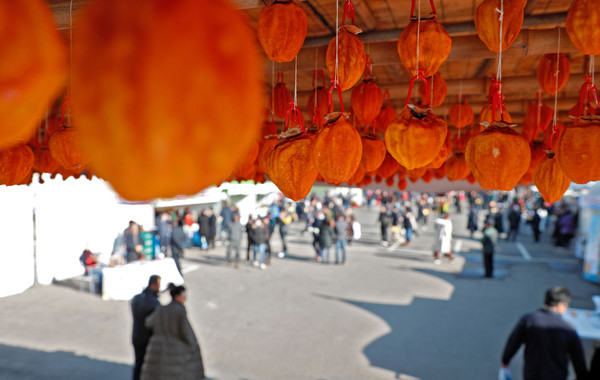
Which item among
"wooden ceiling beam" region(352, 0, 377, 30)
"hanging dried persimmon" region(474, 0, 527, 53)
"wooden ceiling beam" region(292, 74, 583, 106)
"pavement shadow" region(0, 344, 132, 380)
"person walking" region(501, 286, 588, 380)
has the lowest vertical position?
"pavement shadow" region(0, 344, 132, 380)

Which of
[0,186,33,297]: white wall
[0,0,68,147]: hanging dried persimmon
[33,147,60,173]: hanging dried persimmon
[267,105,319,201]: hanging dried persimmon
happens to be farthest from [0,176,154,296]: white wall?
[0,0,68,147]: hanging dried persimmon

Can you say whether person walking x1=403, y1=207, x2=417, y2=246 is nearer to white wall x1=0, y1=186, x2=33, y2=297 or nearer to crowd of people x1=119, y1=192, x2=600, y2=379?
crowd of people x1=119, y1=192, x2=600, y2=379

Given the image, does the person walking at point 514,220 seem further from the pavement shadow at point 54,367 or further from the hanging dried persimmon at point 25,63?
the hanging dried persimmon at point 25,63

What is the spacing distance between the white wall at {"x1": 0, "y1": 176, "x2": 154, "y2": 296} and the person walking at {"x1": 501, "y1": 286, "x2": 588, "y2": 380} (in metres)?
9.30

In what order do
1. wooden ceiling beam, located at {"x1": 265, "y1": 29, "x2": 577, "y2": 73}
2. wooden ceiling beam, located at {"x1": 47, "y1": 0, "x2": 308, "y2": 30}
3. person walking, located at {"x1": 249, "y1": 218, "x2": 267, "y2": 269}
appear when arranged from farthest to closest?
person walking, located at {"x1": 249, "y1": 218, "x2": 267, "y2": 269}
wooden ceiling beam, located at {"x1": 265, "y1": 29, "x2": 577, "y2": 73}
wooden ceiling beam, located at {"x1": 47, "y1": 0, "x2": 308, "y2": 30}

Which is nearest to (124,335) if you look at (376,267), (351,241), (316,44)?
(316,44)

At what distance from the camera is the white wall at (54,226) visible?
8930mm

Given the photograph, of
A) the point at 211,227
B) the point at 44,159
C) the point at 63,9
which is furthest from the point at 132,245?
the point at 63,9

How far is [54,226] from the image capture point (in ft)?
32.5

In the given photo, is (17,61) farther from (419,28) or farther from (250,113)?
(419,28)

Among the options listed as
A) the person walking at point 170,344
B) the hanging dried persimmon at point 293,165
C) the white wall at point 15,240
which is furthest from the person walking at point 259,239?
the hanging dried persimmon at point 293,165

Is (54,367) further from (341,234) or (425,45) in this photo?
(341,234)

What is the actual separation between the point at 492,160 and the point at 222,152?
814mm

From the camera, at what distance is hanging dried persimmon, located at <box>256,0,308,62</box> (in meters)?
1.07
